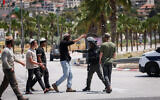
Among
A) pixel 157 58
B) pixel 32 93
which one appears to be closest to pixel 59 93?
pixel 32 93

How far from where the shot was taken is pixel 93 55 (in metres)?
17.3

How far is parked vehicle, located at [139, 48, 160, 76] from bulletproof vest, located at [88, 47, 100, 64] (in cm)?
725

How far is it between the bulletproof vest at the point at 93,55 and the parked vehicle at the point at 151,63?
7251mm

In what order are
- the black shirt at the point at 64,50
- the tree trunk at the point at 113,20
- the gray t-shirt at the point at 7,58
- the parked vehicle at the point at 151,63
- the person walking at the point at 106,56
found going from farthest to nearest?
the tree trunk at the point at 113,20
the parked vehicle at the point at 151,63
the black shirt at the point at 64,50
the person walking at the point at 106,56
the gray t-shirt at the point at 7,58

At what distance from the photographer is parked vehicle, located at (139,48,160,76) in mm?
24281

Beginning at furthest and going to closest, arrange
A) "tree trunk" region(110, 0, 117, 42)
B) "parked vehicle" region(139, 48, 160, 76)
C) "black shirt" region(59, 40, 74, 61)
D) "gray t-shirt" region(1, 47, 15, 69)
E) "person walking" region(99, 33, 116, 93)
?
1. "tree trunk" region(110, 0, 117, 42)
2. "parked vehicle" region(139, 48, 160, 76)
3. "black shirt" region(59, 40, 74, 61)
4. "person walking" region(99, 33, 116, 93)
5. "gray t-shirt" region(1, 47, 15, 69)

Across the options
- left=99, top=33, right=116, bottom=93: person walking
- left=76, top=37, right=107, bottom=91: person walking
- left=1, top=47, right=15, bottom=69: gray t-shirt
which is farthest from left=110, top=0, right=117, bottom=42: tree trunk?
left=1, top=47, right=15, bottom=69: gray t-shirt

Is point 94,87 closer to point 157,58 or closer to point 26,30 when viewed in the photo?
point 157,58

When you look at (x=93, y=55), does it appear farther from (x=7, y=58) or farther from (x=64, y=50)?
(x=7, y=58)

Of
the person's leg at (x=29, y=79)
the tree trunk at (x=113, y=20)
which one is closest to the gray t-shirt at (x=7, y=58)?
the person's leg at (x=29, y=79)

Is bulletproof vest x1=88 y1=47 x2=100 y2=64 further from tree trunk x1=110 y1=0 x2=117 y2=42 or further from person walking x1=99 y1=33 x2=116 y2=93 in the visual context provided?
tree trunk x1=110 y1=0 x2=117 y2=42

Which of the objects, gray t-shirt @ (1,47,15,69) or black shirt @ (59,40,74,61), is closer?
gray t-shirt @ (1,47,15,69)

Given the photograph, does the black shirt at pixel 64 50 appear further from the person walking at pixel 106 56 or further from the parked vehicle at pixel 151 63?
the parked vehicle at pixel 151 63

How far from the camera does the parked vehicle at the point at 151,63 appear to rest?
2428 cm
